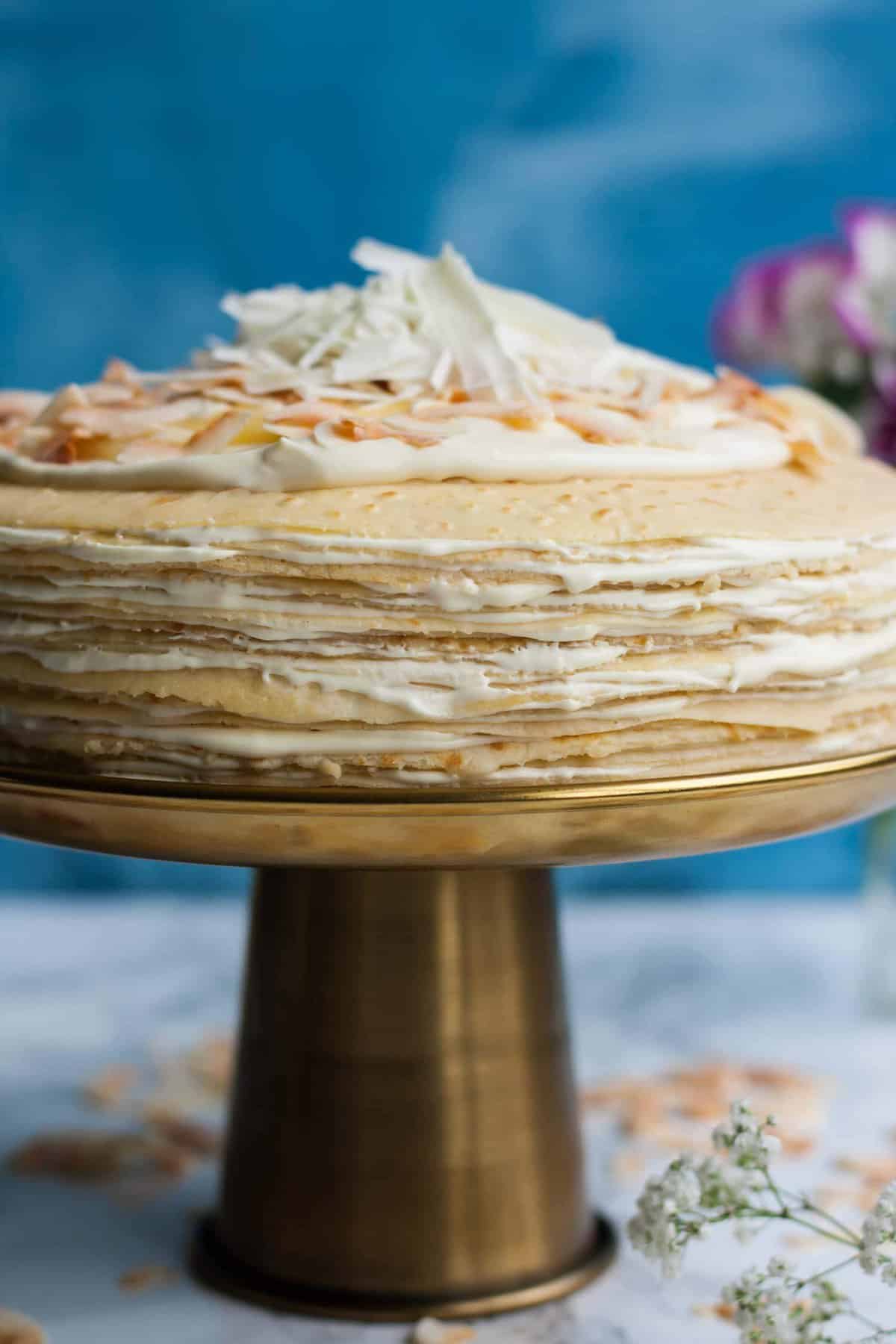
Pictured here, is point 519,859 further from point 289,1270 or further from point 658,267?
point 658,267

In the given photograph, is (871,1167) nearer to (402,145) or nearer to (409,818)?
(409,818)

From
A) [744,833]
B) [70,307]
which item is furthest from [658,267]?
[744,833]

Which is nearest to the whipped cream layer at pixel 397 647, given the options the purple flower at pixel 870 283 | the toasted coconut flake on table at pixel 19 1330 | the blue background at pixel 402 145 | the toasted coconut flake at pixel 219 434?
the toasted coconut flake at pixel 219 434

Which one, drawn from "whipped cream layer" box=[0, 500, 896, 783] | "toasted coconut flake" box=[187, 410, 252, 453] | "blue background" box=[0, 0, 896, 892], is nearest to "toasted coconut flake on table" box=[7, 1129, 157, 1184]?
"whipped cream layer" box=[0, 500, 896, 783]

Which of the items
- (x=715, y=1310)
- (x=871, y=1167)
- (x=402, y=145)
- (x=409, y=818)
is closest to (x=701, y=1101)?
(x=871, y=1167)

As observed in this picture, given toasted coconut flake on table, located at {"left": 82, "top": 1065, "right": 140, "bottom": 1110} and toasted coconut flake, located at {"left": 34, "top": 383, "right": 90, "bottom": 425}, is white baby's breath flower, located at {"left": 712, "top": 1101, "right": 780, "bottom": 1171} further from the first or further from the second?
toasted coconut flake on table, located at {"left": 82, "top": 1065, "right": 140, "bottom": 1110}

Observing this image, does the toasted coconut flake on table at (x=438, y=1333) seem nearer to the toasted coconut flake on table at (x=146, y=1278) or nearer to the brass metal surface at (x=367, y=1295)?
the brass metal surface at (x=367, y=1295)

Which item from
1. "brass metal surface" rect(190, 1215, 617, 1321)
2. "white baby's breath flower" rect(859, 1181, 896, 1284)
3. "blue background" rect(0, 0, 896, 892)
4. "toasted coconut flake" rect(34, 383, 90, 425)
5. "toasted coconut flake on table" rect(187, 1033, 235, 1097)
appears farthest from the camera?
"blue background" rect(0, 0, 896, 892)
